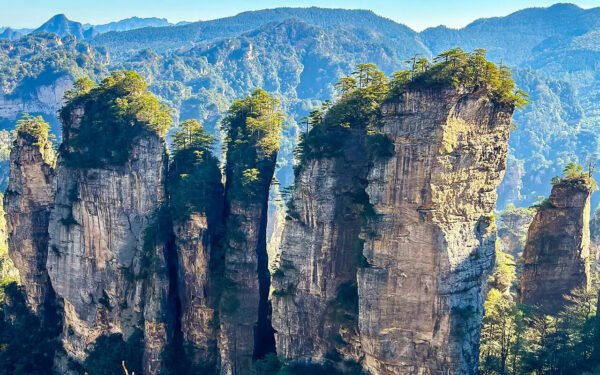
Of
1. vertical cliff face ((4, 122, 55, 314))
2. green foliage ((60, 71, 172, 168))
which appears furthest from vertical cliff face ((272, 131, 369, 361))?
vertical cliff face ((4, 122, 55, 314))

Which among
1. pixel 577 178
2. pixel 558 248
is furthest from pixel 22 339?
pixel 577 178

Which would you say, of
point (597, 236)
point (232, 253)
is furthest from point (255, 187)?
point (597, 236)

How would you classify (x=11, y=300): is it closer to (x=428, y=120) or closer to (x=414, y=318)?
(x=414, y=318)

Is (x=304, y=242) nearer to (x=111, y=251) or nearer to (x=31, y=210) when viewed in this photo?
(x=111, y=251)

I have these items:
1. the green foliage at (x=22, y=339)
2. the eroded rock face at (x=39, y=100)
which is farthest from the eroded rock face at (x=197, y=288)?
the eroded rock face at (x=39, y=100)

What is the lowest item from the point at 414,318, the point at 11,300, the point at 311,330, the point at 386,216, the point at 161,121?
the point at 11,300
